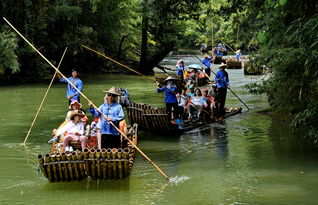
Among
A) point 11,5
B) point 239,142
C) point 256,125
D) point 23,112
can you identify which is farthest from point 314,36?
point 11,5

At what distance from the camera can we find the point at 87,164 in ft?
35.0

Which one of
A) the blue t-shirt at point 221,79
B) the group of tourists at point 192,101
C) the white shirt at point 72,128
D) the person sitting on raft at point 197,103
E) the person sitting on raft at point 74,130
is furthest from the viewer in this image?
the blue t-shirt at point 221,79

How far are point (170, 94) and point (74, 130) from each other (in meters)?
5.41

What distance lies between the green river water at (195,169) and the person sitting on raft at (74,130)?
3.07 ft

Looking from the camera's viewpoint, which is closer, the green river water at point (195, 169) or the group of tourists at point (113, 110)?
the green river water at point (195, 169)

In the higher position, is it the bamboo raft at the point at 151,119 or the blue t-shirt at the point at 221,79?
the blue t-shirt at the point at 221,79

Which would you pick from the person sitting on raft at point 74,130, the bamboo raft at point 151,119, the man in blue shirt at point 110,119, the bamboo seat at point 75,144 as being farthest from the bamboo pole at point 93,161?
the bamboo raft at point 151,119

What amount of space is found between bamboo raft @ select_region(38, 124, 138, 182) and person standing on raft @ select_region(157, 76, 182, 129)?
249 inches

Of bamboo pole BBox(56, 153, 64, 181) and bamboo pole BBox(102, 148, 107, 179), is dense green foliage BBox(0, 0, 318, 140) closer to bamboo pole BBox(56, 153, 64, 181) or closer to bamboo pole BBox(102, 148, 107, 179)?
bamboo pole BBox(102, 148, 107, 179)

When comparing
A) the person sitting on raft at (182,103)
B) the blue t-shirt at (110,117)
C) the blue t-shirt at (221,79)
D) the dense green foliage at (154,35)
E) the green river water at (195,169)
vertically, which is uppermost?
the dense green foliage at (154,35)

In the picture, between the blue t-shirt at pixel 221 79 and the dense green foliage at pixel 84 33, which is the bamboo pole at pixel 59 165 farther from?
the dense green foliage at pixel 84 33

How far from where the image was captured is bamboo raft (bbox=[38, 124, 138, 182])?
1059cm

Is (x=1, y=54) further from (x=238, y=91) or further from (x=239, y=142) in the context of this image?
(x=239, y=142)

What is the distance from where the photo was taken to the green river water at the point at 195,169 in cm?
1060
